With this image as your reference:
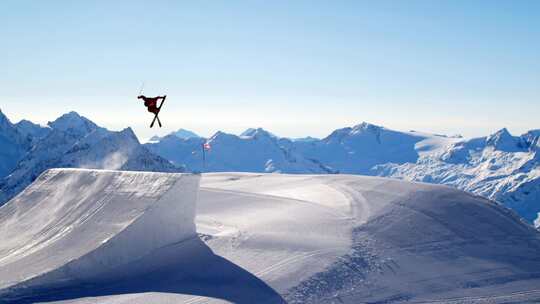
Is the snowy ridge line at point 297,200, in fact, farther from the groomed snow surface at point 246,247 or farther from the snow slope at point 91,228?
the snow slope at point 91,228

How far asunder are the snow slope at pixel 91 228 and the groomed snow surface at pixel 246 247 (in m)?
0.06

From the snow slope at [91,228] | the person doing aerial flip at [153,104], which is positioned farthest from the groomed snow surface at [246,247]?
the person doing aerial flip at [153,104]

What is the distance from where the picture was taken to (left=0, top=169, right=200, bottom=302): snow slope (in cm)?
2092

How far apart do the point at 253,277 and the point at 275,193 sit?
14.3 meters

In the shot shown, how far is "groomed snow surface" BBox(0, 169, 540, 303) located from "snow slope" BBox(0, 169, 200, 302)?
6 cm

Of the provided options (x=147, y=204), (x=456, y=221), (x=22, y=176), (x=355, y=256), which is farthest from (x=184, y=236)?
(x=22, y=176)

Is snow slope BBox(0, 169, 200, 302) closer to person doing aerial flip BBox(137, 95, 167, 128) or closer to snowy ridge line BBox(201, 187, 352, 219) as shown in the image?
person doing aerial flip BBox(137, 95, 167, 128)

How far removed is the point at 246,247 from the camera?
24250 millimetres

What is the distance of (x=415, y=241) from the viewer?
26.3 metres

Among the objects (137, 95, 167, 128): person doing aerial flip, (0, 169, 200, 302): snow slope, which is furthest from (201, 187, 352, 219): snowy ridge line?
(137, 95, 167, 128): person doing aerial flip

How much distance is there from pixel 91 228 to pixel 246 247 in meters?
6.96

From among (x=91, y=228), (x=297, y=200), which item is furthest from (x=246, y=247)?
(x=297, y=200)

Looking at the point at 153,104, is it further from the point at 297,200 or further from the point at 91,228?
the point at 297,200

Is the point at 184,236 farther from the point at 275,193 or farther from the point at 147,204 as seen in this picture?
the point at 275,193
